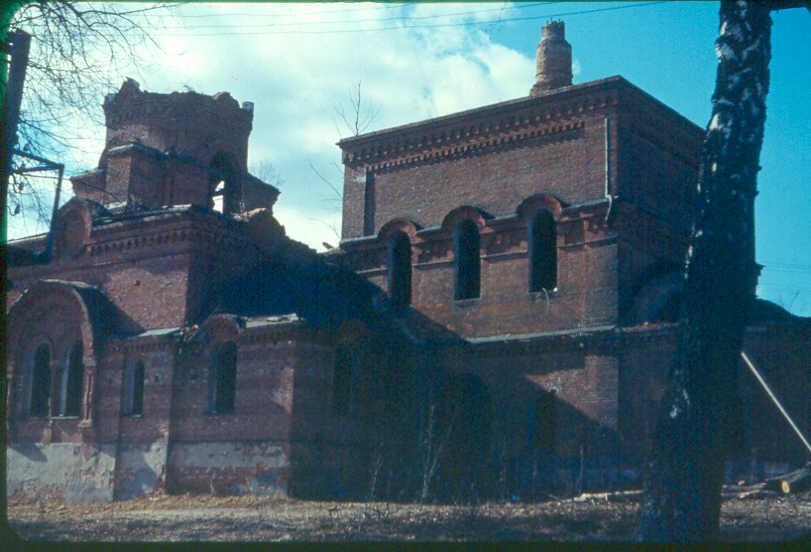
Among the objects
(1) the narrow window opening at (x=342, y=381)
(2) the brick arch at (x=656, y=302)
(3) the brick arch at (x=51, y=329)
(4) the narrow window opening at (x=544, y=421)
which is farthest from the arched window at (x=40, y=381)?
(2) the brick arch at (x=656, y=302)

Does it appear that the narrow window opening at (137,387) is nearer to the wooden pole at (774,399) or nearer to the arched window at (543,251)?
the arched window at (543,251)

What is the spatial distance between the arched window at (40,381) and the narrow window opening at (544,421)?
11071 mm

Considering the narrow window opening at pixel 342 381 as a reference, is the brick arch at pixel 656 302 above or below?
above

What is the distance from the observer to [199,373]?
18609mm

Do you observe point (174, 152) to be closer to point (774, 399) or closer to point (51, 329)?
point (51, 329)

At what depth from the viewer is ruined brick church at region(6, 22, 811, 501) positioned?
17.6m

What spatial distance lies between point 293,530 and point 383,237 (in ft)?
37.5

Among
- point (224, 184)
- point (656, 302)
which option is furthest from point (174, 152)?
point (656, 302)

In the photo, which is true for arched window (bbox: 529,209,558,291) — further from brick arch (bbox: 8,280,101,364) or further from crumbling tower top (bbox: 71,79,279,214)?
brick arch (bbox: 8,280,101,364)

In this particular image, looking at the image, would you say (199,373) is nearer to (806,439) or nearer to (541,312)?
(541,312)

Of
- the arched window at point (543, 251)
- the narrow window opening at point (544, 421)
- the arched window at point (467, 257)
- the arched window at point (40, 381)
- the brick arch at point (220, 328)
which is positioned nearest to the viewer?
the brick arch at point (220, 328)

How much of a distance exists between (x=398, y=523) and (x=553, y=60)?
578 inches

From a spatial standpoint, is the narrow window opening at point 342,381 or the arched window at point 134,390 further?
the arched window at point 134,390

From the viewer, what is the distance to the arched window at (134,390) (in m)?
19.3
